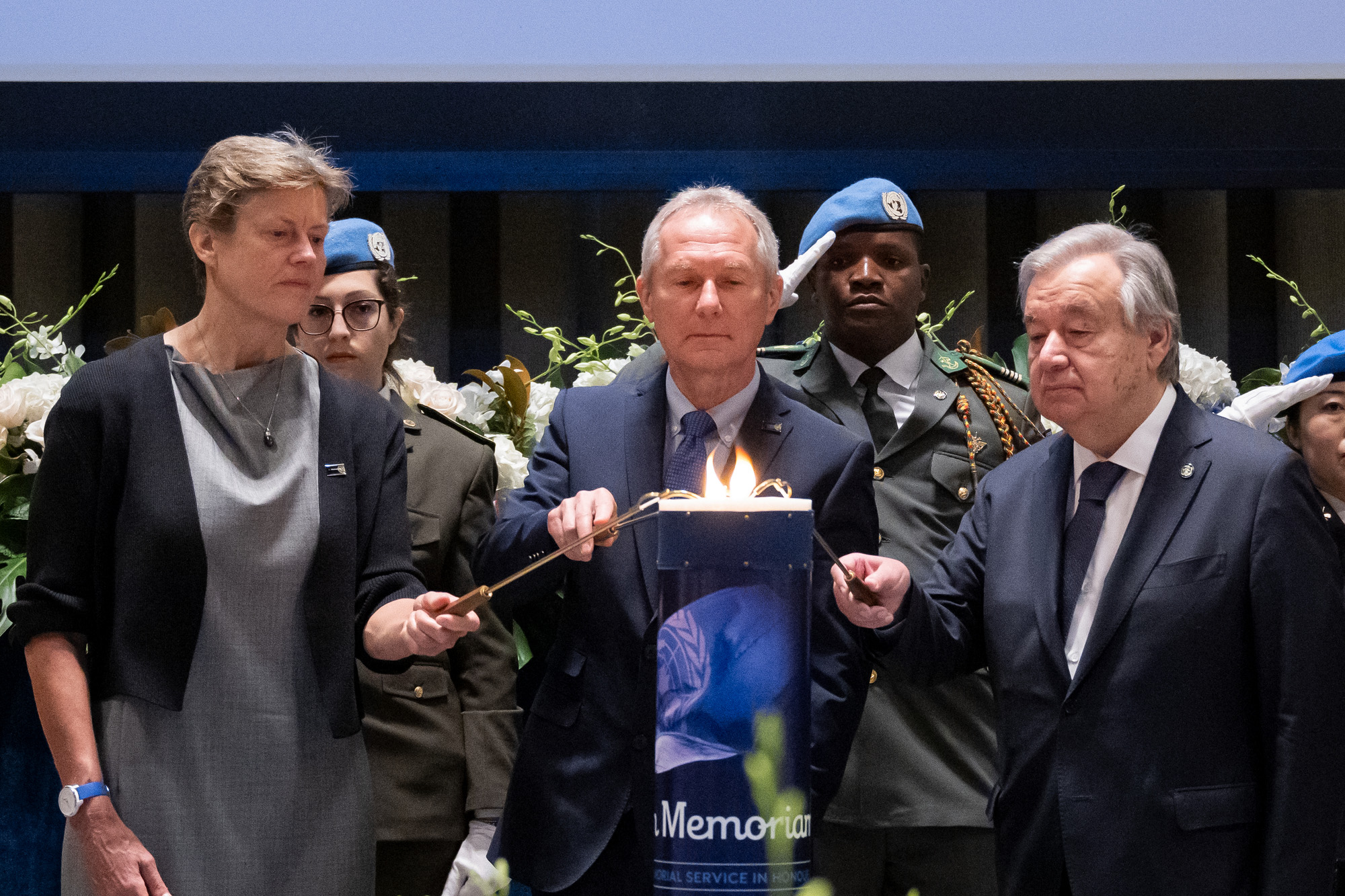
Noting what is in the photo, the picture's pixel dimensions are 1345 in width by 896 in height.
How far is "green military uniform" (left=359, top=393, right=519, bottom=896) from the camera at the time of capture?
2.11m

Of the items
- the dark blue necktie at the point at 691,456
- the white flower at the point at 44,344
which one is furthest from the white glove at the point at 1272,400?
the white flower at the point at 44,344

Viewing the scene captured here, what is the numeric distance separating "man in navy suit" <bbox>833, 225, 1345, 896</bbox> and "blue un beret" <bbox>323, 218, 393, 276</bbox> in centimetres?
115

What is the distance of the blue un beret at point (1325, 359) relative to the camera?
Answer: 2.30 m

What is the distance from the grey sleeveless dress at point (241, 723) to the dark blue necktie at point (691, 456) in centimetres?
39

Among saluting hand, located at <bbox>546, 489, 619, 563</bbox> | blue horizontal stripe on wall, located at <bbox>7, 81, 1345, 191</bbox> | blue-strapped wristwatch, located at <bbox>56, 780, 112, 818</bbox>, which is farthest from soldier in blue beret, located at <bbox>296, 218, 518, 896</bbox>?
blue horizontal stripe on wall, located at <bbox>7, 81, 1345, 191</bbox>

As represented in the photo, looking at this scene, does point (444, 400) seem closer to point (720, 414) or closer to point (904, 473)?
point (904, 473)

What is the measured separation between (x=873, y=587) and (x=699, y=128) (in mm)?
2645

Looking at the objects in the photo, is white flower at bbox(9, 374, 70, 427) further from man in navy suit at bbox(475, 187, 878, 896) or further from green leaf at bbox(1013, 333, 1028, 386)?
green leaf at bbox(1013, 333, 1028, 386)

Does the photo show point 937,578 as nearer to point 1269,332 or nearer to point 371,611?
point 371,611

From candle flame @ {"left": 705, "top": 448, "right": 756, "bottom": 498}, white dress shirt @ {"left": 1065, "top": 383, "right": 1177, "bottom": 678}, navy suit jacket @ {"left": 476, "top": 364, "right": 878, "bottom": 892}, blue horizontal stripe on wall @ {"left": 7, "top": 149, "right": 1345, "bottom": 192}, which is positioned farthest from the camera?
blue horizontal stripe on wall @ {"left": 7, "top": 149, "right": 1345, "bottom": 192}

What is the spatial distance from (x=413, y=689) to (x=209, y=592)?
27.7 inches

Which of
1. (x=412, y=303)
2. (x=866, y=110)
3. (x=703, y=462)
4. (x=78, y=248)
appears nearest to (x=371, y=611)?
(x=703, y=462)

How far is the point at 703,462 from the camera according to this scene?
1.56m

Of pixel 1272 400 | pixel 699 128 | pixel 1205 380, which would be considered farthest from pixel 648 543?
pixel 699 128
